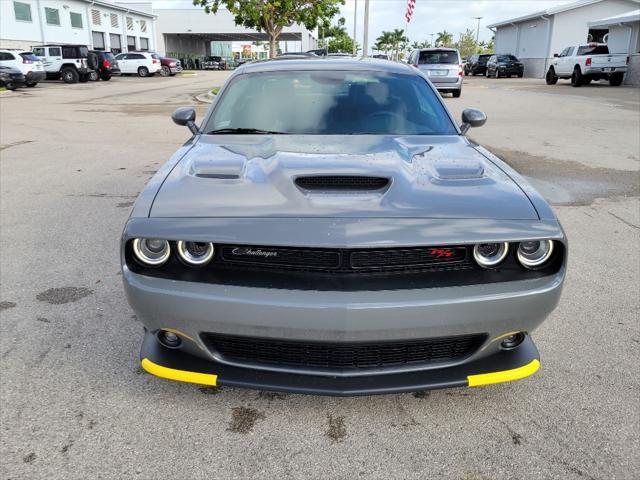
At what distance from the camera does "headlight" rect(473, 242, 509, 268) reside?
2.29 m

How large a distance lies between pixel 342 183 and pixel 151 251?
88 centimetres

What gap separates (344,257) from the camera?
2.19 metres

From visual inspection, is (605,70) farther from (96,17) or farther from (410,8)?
(96,17)

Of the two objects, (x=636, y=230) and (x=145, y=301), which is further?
(x=636, y=230)

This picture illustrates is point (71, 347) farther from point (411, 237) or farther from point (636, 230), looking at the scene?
point (636, 230)

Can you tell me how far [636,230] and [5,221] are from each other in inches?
241

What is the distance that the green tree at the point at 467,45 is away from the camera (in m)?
77.0

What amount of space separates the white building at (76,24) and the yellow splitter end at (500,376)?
39324 mm

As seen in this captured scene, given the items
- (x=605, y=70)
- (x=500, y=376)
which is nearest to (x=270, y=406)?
(x=500, y=376)

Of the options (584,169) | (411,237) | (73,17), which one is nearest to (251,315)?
(411,237)

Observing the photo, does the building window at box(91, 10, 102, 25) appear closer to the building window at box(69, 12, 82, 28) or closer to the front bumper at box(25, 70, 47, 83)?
the building window at box(69, 12, 82, 28)

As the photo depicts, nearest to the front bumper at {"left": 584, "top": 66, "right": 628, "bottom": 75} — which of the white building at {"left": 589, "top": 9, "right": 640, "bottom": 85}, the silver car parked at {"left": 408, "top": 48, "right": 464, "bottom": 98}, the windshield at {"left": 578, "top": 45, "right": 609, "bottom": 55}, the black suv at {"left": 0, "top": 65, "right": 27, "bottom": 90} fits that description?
the windshield at {"left": 578, "top": 45, "right": 609, "bottom": 55}

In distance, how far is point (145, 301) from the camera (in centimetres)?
222

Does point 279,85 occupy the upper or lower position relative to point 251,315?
upper
